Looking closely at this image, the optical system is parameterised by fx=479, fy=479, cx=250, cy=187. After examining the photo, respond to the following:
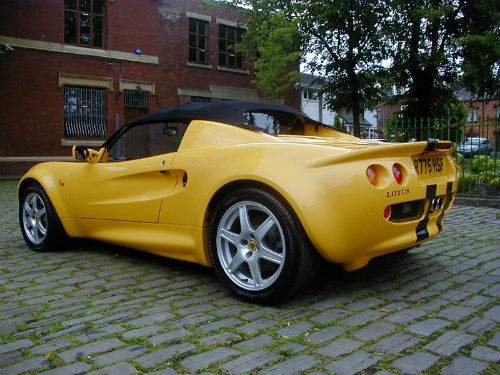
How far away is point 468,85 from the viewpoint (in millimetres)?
20953

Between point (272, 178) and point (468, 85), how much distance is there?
68.4 feet

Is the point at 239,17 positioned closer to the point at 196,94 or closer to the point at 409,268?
the point at 196,94

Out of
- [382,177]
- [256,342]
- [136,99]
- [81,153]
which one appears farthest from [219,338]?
[136,99]

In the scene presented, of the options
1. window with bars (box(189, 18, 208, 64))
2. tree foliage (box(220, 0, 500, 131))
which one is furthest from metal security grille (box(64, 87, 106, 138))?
tree foliage (box(220, 0, 500, 131))

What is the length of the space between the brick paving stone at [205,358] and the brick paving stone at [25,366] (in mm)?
645

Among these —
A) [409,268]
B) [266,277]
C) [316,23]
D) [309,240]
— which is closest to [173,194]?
[266,277]

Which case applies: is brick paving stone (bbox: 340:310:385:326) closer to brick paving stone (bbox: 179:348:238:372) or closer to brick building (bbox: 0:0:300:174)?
brick paving stone (bbox: 179:348:238:372)

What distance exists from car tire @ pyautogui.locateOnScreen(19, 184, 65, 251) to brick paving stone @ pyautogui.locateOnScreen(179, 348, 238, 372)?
2.81 m

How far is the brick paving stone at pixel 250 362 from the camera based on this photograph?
213cm

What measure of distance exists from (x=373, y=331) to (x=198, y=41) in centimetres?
2157

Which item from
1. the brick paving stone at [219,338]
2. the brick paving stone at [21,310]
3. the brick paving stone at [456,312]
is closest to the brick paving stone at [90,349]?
the brick paving stone at [219,338]

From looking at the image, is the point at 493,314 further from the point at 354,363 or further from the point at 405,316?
the point at 354,363

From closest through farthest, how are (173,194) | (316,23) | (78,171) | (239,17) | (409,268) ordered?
(173,194) < (409,268) < (78,171) < (316,23) < (239,17)

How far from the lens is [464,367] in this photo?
2.10 metres
